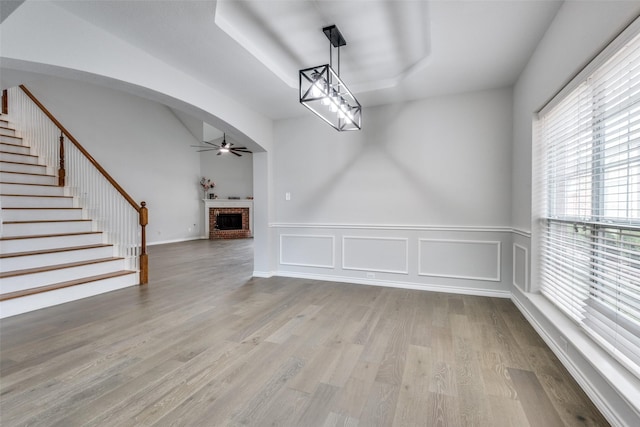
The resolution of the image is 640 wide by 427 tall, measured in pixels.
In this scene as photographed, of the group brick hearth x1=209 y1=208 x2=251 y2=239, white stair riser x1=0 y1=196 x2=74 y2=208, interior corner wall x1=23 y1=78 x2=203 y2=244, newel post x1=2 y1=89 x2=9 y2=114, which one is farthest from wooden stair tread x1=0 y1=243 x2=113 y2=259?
brick hearth x1=209 y1=208 x2=251 y2=239

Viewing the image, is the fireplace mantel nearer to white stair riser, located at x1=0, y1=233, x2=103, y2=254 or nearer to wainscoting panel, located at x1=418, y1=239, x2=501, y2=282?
white stair riser, located at x1=0, y1=233, x2=103, y2=254

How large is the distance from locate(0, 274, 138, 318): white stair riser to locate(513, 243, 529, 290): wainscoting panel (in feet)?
16.4

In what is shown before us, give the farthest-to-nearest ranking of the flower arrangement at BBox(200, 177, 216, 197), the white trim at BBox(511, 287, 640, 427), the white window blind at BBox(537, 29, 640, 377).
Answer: the flower arrangement at BBox(200, 177, 216, 197) < the white window blind at BBox(537, 29, 640, 377) < the white trim at BBox(511, 287, 640, 427)

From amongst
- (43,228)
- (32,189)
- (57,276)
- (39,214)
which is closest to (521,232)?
(57,276)

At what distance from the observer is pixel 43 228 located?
13.4 ft

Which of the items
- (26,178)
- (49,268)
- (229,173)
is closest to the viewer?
(49,268)

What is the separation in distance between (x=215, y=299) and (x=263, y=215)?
1602 mm

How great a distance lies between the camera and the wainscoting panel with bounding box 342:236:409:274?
159 inches

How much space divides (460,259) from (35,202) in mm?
6255

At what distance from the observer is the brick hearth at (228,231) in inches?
409

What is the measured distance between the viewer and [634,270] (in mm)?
1477

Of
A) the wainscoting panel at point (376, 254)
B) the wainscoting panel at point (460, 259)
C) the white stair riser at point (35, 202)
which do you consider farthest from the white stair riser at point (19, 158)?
the wainscoting panel at point (460, 259)

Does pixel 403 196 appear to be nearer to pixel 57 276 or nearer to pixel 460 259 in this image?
pixel 460 259

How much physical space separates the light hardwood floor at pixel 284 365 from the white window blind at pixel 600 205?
48 cm
